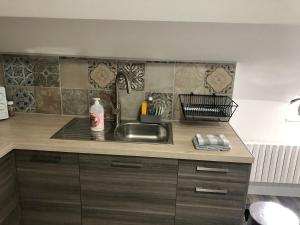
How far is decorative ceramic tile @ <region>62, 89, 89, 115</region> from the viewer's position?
2.02 meters

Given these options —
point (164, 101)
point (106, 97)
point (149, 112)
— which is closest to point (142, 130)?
point (149, 112)

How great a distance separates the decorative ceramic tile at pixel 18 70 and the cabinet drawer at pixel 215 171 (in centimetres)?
137

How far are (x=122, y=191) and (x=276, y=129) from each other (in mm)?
1432

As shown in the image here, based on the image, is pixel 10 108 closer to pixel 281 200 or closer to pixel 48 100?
pixel 48 100

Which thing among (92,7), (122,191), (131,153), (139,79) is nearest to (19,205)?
(122,191)

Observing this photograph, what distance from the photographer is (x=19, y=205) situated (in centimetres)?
163

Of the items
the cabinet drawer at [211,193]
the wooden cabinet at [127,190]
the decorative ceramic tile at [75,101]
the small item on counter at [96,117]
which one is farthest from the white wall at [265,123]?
the decorative ceramic tile at [75,101]

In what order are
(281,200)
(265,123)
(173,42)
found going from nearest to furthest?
(173,42)
(265,123)
(281,200)

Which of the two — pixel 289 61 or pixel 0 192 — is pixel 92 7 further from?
pixel 289 61

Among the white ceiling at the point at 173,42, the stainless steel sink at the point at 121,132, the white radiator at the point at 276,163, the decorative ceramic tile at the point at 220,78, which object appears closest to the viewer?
the stainless steel sink at the point at 121,132

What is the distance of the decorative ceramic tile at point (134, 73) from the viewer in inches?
76.2

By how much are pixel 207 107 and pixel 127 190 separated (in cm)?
85

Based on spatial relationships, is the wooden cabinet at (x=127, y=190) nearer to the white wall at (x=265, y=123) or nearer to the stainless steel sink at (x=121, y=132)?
the stainless steel sink at (x=121, y=132)

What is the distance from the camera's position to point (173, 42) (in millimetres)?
1844
